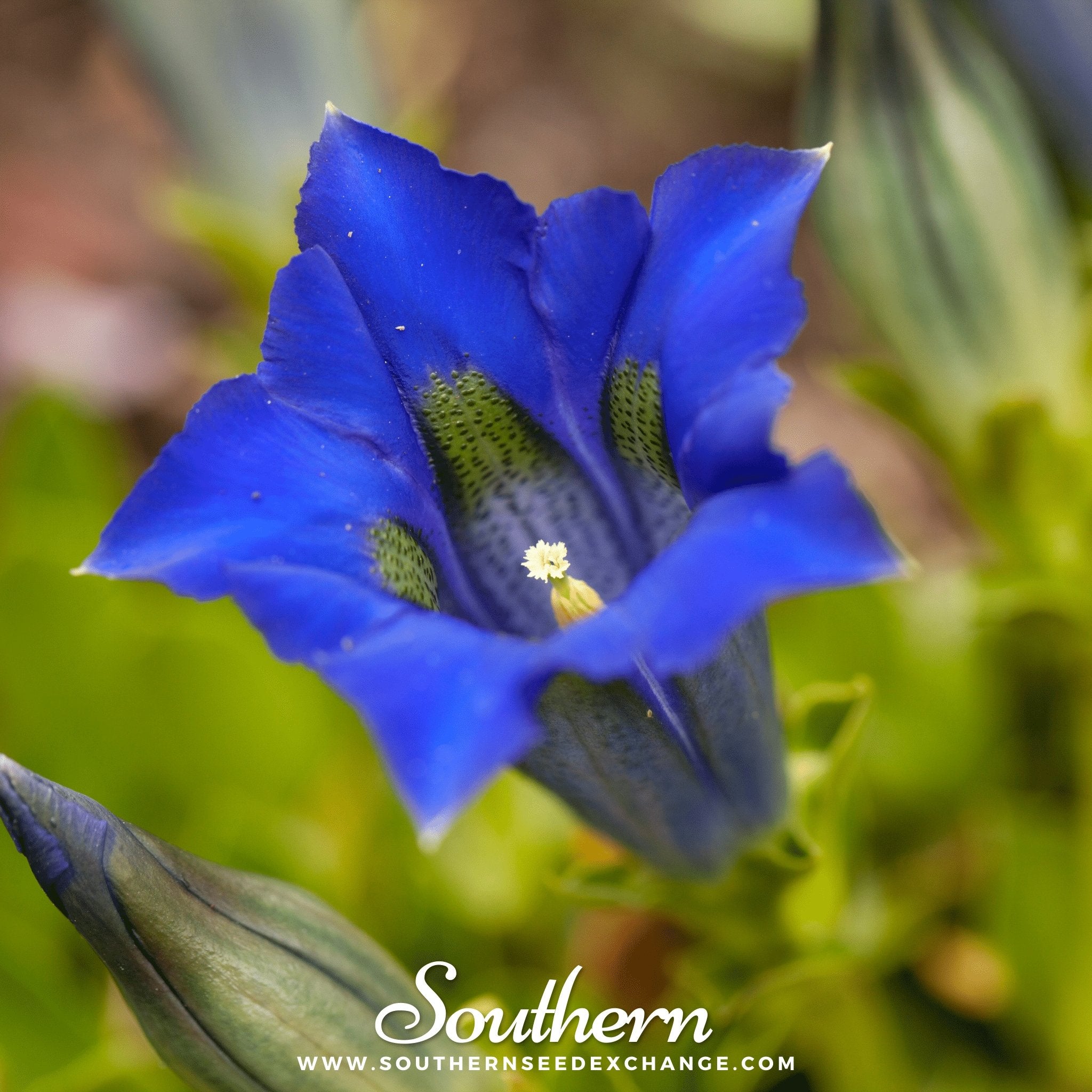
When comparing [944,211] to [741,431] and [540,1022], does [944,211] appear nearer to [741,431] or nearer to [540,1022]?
[741,431]

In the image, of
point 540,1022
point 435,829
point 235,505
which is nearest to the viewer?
point 435,829

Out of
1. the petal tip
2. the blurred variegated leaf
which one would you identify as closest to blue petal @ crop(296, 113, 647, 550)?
the petal tip

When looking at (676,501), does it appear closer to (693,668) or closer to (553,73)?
(693,668)

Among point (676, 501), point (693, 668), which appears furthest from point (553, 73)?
point (693, 668)

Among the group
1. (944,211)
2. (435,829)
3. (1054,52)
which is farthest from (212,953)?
(1054,52)

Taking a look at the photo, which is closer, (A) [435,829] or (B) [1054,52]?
(A) [435,829]

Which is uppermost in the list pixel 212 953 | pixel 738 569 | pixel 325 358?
pixel 325 358

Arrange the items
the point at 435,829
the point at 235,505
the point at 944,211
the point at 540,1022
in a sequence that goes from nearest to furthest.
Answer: the point at 435,829 < the point at 235,505 < the point at 540,1022 < the point at 944,211
